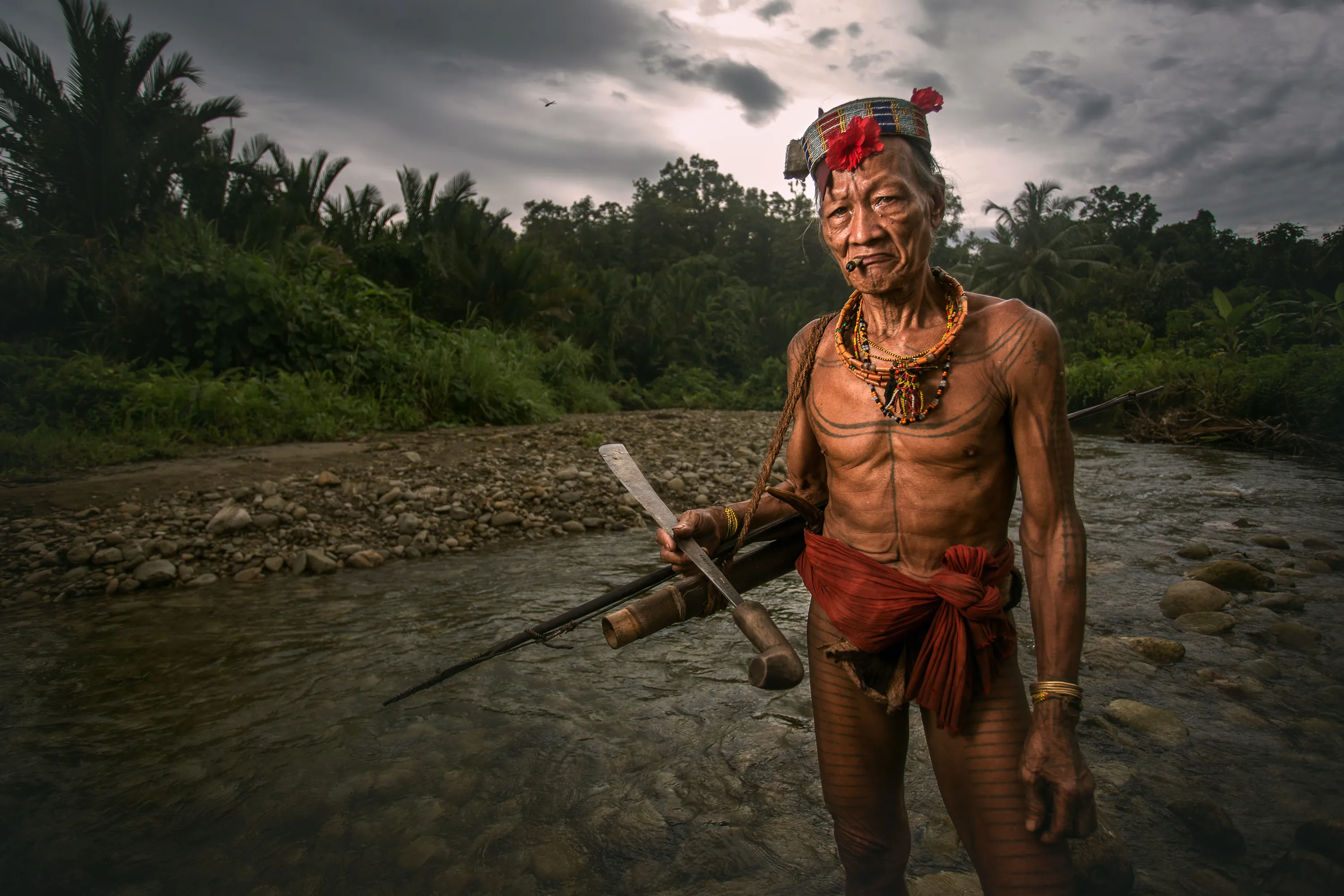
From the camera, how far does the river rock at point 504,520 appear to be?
6.37m

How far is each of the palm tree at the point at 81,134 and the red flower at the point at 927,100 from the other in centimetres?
1308

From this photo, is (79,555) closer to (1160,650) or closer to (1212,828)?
(1212,828)

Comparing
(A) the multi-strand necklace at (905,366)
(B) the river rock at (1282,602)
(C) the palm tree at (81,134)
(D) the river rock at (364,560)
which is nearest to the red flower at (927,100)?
(A) the multi-strand necklace at (905,366)

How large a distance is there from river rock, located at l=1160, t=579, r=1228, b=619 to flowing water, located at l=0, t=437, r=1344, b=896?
0.40 ft

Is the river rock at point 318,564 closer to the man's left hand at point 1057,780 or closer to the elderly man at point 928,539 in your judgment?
the elderly man at point 928,539

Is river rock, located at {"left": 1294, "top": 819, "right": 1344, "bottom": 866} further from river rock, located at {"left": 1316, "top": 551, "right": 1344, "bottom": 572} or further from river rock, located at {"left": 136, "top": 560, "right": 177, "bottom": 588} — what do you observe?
river rock, located at {"left": 136, "top": 560, "right": 177, "bottom": 588}

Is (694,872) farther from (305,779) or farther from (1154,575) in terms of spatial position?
(1154,575)

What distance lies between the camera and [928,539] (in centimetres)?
169

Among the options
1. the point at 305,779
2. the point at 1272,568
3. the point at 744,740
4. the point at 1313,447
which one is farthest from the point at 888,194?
the point at 1313,447

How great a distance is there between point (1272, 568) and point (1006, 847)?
4900 mm

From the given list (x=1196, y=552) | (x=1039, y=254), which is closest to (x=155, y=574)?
(x=1196, y=552)

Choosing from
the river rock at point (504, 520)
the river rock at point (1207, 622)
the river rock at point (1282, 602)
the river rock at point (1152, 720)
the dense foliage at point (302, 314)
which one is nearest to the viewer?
the river rock at point (1152, 720)

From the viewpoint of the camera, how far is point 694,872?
7.78 ft

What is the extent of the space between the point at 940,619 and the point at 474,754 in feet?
7.17
